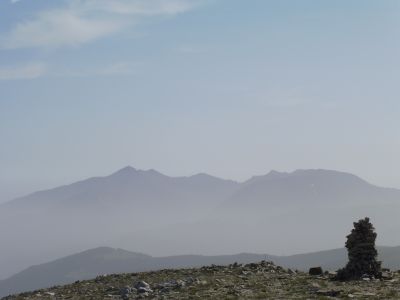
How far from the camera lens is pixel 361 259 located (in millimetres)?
29797

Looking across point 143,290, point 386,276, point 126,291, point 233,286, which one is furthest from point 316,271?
point 126,291

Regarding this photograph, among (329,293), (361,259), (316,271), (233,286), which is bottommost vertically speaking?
(329,293)

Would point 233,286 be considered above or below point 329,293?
above

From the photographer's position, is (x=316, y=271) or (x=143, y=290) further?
(x=316, y=271)

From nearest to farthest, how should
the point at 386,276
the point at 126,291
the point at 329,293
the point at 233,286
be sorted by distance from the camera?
the point at 329,293 → the point at 233,286 → the point at 126,291 → the point at 386,276

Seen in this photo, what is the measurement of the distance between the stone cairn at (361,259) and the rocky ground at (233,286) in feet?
2.54

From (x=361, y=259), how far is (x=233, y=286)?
7684mm

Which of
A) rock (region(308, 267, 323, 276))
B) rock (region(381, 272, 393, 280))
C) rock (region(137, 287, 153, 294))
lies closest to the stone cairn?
rock (region(381, 272, 393, 280))

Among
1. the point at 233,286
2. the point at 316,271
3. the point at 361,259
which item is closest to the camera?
the point at 233,286

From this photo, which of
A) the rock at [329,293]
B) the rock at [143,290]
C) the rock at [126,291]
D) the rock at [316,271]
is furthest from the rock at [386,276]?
the rock at [126,291]

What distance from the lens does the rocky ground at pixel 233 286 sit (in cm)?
2420

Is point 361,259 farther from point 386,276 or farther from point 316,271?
point 316,271

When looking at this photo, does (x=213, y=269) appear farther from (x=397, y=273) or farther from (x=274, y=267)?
(x=397, y=273)

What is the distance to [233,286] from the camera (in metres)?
27.8
